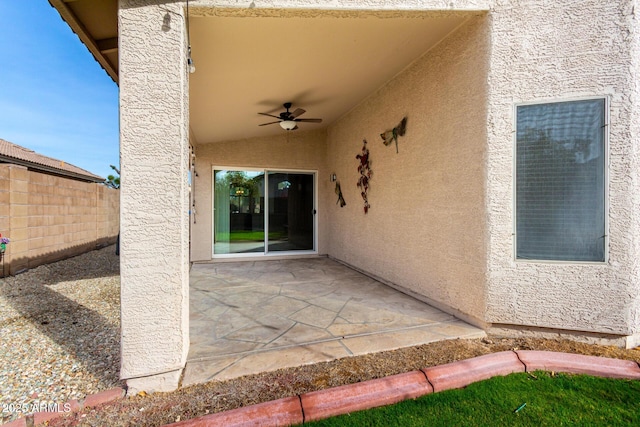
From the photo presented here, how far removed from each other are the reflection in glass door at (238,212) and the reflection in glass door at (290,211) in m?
0.38

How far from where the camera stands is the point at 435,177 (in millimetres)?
4242

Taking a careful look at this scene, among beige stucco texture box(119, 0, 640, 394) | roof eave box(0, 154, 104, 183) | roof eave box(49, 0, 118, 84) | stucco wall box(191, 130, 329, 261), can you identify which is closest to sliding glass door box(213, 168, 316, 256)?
stucco wall box(191, 130, 329, 261)

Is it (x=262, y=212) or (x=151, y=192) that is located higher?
(x=151, y=192)

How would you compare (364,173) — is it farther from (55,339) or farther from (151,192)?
(55,339)

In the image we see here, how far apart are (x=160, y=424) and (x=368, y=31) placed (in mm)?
4639

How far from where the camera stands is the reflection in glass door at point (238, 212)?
8445 millimetres

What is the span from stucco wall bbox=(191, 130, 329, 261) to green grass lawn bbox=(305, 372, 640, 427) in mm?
6725

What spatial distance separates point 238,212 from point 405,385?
23.8 ft

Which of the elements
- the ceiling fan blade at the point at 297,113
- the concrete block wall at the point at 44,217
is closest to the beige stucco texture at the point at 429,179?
the ceiling fan blade at the point at 297,113

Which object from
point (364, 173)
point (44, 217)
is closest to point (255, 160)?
point (364, 173)

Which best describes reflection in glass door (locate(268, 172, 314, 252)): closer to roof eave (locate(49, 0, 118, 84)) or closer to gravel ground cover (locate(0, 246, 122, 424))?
gravel ground cover (locate(0, 246, 122, 424))

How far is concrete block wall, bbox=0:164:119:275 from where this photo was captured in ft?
18.5

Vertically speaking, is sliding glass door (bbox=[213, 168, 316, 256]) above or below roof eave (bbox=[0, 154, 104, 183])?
below

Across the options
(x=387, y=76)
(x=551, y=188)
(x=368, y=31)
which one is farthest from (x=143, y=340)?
(x=387, y=76)
